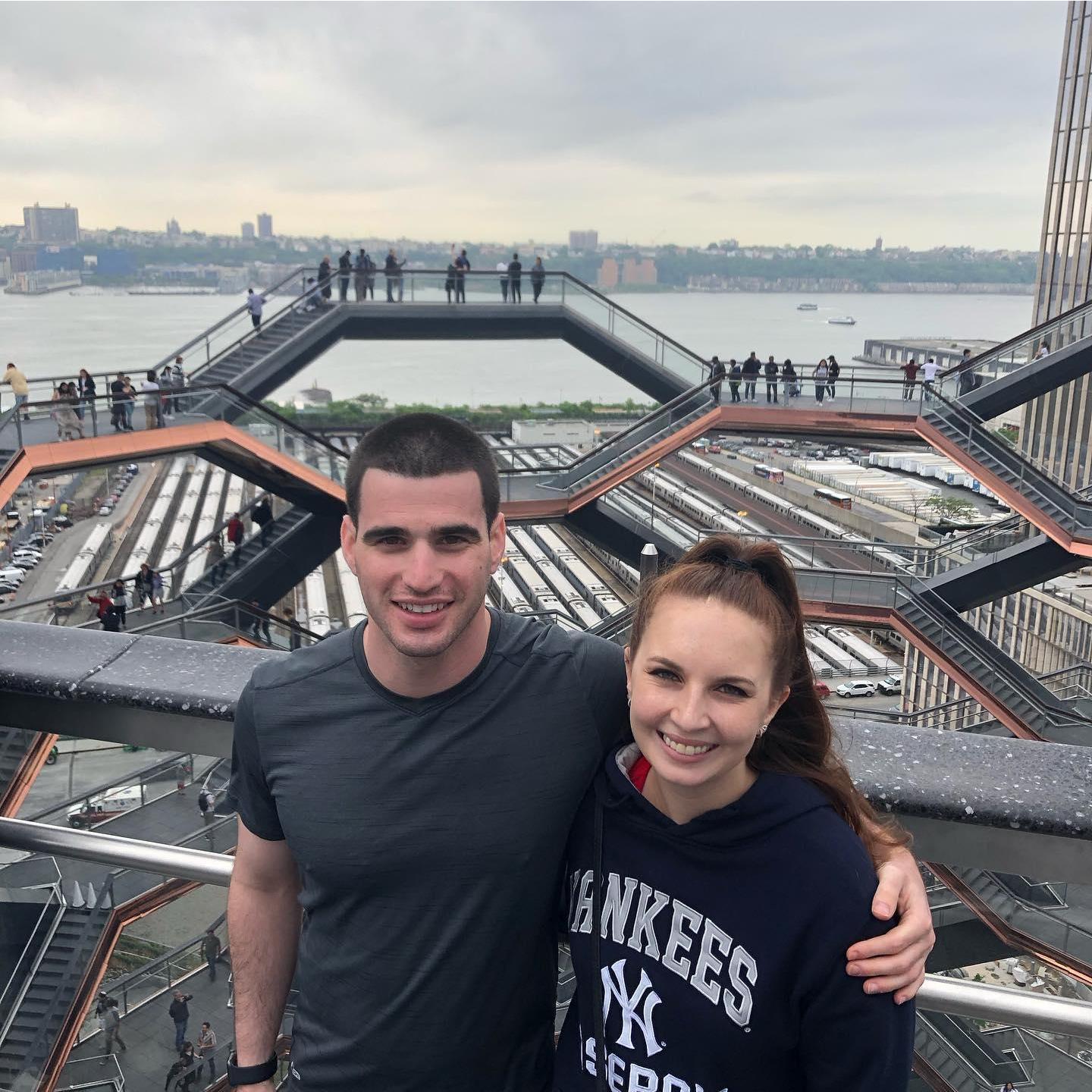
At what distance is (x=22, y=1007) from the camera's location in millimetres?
2291

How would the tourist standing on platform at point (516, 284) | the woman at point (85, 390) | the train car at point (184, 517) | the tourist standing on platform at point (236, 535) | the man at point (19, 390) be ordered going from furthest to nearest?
1. the train car at point (184, 517)
2. the tourist standing on platform at point (516, 284)
3. the tourist standing on platform at point (236, 535)
4. the woman at point (85, 390)
5. the man at point (19, 390)

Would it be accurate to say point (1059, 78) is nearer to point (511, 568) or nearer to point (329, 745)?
point (511, 568)

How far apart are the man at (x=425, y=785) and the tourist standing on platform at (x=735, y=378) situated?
19544 mm

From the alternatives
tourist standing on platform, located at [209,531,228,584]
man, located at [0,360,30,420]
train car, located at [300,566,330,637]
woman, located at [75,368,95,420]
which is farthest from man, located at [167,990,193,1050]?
train car, located at [300,566,330,637]

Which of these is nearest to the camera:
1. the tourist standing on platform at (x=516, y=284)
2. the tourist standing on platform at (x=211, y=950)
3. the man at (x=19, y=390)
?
the tourist standing on platform at (x=211, y=950)

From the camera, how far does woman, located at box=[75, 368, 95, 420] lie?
1577 cm

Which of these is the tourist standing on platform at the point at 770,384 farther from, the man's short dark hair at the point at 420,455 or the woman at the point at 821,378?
the man's short dark hair at the point at 420,455

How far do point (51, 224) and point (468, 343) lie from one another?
1400 inches

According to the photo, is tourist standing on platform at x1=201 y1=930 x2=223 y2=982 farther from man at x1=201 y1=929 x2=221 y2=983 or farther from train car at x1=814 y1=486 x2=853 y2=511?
train car at x1=814 y1=486 x2=853 y2=511

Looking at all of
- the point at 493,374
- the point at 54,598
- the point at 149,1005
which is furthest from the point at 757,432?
the point at 493,374

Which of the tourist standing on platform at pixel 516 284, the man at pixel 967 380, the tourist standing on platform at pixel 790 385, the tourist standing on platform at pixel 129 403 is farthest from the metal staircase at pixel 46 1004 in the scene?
the man at pixel 967 380

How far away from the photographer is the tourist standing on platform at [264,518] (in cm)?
1925

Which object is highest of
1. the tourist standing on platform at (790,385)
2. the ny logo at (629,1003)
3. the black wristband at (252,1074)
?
the tourist standing on platform at (790,385)

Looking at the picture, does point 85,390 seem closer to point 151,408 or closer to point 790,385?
point 151,408
